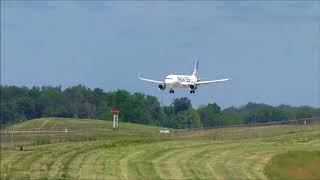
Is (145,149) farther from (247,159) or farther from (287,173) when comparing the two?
(287,173)

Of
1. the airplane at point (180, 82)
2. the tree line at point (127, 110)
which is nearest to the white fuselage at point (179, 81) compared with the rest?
the airplane at point (180, 82)

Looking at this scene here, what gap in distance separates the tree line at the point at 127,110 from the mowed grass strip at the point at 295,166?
106m

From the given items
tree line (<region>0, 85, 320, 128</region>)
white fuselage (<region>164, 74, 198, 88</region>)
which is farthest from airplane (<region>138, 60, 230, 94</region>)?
tree line (<region>0, 85, 320, 128</region>)

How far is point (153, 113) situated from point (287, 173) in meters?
131

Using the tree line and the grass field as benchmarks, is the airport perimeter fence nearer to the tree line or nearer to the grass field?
the grass field

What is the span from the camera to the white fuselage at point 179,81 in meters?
66.1

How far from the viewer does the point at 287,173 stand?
36.3m

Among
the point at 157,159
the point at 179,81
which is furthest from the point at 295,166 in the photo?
the point at 179,81

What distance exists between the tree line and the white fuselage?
80420 millimetres

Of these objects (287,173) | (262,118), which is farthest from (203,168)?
(262,118)

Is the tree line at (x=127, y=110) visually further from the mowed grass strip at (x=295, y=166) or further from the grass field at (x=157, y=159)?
the mowed grass strip at (x=295, y=166)

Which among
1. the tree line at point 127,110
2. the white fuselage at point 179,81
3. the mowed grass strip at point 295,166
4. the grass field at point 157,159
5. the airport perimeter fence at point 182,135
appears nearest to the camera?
the grass field at point 157,159

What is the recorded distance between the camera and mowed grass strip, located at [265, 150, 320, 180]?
36031mm

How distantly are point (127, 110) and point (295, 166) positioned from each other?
118 m
